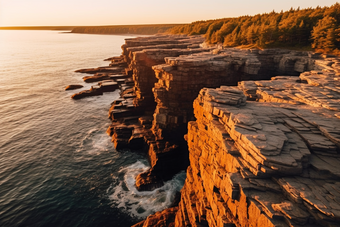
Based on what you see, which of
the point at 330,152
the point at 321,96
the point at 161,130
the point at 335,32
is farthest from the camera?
the point at 335,32

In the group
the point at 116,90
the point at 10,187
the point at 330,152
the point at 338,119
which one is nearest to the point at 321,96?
the point at 338,119

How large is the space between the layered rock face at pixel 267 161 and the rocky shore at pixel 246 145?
59 millimetres

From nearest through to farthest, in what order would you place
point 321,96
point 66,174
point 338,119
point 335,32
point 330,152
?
point 330,152
point 338,119
point 321,96
point 66,174
point 335,32

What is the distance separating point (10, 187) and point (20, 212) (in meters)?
6.53

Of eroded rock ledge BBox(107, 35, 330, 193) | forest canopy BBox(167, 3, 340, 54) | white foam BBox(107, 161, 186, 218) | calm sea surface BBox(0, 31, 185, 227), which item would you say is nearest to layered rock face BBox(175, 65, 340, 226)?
white foam BBox(107, 161, 186, 218)

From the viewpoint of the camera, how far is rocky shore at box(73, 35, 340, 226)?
11023mm

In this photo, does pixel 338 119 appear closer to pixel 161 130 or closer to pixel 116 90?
pixel 161 130

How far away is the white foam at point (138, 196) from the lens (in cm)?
2869

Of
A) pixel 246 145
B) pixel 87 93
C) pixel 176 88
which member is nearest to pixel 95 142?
pixel 176 88

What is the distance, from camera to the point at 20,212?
2725 cm

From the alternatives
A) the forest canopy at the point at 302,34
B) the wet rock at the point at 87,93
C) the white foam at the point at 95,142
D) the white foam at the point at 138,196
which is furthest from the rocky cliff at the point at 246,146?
the wet rock at the point at 87,93

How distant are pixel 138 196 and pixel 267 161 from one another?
24365mm

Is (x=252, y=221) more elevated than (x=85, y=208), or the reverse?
(x=252, y=221)

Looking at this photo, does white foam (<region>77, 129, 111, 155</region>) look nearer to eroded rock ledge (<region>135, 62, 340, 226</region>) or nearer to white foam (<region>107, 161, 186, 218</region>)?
white foam (<region>107, 161, 186, 218</region>)
